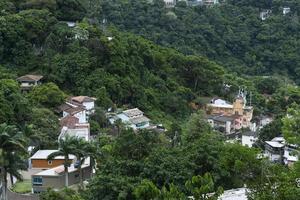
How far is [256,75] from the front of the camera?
73625mm

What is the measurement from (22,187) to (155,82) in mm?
23229

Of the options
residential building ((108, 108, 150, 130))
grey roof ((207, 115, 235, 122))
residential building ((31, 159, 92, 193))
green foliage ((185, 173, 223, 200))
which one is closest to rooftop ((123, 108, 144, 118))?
residential building ((108, 108, 150, 130))

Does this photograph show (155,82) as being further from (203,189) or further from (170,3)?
(170,3)

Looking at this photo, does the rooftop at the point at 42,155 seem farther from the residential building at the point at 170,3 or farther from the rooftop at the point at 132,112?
the residential building at the point at 170,3

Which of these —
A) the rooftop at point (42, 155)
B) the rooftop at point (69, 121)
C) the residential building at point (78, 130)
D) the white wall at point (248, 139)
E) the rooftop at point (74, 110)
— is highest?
the rooftop at point (74, 110)

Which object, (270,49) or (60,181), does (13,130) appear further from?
(270,49)

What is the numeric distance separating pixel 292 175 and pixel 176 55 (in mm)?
37259

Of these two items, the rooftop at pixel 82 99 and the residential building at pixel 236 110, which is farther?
the residential building at pixel 236 110

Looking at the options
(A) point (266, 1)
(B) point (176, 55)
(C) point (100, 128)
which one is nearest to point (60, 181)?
(C) point (100, 128)

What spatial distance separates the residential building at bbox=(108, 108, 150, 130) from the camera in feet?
138

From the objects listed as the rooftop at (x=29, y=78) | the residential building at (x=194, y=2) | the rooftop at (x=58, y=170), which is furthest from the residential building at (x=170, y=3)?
the rooftop at (x=58, y=170)

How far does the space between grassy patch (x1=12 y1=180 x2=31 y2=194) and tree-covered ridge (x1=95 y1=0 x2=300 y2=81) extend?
4248 centimetres

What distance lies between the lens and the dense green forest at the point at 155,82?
22781 millimetres

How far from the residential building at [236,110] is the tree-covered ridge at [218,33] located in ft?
60.1
